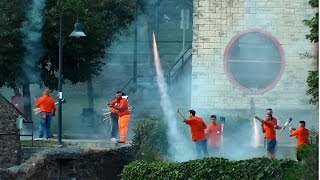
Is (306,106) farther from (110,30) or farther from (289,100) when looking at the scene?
(110,30)

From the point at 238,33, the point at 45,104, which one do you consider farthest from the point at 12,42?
the point at 238,33

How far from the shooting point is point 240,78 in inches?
1453

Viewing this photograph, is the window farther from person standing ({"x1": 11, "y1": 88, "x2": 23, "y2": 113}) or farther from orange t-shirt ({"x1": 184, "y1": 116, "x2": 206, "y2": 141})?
person standing ({"x1": 11, "y1": 88, "x2": 23, "y2": 113})

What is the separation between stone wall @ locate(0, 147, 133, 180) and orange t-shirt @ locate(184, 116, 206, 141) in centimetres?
165

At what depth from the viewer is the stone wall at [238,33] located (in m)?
36.4

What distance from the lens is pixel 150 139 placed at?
101 feet

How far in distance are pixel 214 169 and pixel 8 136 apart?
25.1ft

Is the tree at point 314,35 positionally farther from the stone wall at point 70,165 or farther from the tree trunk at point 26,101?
the tree trunk at point 26,101

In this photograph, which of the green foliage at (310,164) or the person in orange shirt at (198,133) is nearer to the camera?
the green foliage at (310,164)

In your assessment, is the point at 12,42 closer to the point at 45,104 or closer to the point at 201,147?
the point at 45,104

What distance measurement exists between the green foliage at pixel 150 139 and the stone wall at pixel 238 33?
17.7ft

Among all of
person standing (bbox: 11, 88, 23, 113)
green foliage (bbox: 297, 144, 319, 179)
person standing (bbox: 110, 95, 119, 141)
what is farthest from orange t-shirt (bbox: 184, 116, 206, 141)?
person standing (bbox: 11, 88, 23, 113)

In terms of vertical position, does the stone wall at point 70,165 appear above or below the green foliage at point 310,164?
below

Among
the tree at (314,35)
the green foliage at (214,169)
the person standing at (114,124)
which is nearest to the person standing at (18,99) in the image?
the person standing at (114,124)
